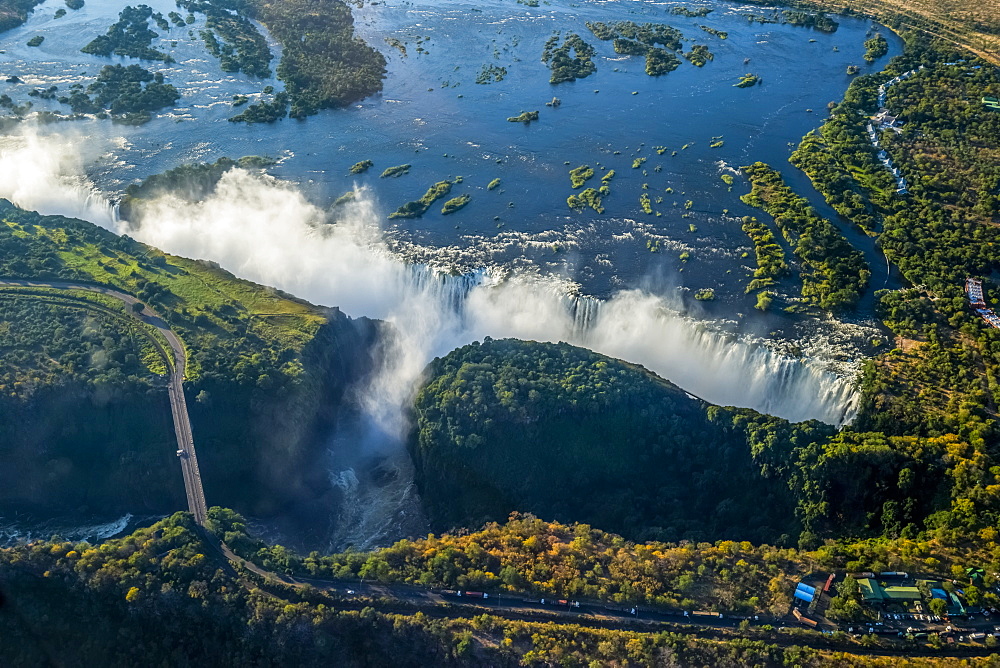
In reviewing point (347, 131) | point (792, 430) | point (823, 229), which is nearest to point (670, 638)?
point (792, 430)

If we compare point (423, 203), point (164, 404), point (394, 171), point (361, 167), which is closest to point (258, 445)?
point (164, 404)

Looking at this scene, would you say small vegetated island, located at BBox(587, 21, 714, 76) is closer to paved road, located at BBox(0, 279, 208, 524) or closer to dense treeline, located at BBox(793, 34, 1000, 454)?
dense treeline, located at BBox(793, 34, 1000, 454)

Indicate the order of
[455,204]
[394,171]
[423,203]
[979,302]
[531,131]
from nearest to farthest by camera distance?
[979,302] < [455,204] < [423,203] < [394,171] < [531,131]

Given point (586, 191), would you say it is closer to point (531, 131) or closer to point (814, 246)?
point (531, 131)

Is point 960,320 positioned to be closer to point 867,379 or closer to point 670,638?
point 867,379

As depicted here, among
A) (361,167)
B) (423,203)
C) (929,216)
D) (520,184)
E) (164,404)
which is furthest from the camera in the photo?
(361,167)
